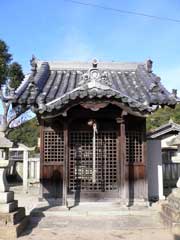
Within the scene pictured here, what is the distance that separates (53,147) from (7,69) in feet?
64.3

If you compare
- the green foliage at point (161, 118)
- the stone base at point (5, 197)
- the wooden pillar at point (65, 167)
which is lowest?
the stone base at point (5, 197)

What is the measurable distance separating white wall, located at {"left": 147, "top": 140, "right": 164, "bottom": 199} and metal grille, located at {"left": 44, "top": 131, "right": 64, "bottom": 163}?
156 inches

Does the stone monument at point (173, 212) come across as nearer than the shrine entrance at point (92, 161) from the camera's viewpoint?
Yes

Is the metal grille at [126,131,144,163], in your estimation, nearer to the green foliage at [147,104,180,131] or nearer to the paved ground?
the paved ground

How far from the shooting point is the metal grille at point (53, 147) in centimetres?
1161

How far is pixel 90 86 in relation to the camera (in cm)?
1066

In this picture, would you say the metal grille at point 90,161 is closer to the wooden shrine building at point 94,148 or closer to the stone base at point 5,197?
the wooden shrine building at point 94,148

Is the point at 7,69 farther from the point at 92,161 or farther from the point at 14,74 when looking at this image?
the point at 92,161

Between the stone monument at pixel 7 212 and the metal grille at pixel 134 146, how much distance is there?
13.5 feet

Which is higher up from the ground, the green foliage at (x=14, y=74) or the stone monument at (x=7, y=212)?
the green foliage at (x=14, y=74)

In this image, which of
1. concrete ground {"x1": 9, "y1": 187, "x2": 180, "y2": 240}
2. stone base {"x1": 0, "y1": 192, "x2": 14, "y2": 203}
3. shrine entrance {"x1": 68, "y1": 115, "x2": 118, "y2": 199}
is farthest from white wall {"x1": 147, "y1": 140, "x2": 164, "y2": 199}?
stone base {"x1": 0, "y1": 192, "x2": 14, "y2": 203}

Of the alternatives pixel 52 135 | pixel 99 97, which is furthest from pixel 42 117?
pixel 99 97

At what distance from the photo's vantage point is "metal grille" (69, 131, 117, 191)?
11.8m

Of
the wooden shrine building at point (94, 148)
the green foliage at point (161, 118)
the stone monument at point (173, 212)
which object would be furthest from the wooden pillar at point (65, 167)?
the green foliage at point (161, 118)
